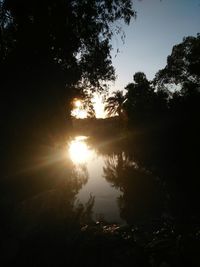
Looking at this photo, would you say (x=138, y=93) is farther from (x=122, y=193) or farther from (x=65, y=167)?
(x=122, y=193)

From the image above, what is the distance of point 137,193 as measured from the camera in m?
17.7

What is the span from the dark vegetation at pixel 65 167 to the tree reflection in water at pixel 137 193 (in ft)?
0.26

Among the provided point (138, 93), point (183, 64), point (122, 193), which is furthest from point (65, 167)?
point (138, 93)

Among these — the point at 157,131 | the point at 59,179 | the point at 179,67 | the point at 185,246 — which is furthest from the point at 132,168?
the point at 179,67

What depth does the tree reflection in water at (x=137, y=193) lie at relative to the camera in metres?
14.0

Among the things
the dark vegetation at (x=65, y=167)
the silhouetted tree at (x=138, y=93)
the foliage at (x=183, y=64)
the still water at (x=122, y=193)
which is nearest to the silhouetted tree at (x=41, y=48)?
the dark vegetation at (x=65, y=167)

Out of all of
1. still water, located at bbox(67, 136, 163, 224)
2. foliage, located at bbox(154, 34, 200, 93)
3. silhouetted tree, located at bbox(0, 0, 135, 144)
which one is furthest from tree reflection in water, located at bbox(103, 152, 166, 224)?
foliage, located at bbox(154, 34, 200, 93)

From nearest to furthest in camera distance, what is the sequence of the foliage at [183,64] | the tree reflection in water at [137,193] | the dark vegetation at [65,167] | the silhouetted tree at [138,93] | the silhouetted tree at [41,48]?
the dark vegetation at [65,167] → the tree reflection in water at [137,193] → the silhouetted tree at [41,48] → the foliage at [183,64] → the silhouetted tree at [138,93]

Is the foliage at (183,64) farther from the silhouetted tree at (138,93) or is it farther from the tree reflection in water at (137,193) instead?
the tree reflection in water at (137,193)

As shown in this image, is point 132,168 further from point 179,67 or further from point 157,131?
point 179,67

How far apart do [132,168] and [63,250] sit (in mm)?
17218

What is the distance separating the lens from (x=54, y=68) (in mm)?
18625

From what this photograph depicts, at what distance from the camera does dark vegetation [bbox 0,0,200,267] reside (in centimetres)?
897

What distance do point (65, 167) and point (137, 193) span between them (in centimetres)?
1028
